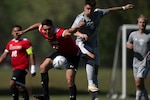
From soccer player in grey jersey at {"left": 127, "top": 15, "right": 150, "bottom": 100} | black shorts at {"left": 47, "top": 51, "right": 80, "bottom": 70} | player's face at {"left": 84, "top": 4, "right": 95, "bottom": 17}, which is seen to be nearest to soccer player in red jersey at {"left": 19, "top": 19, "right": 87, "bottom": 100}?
black shorts at {"left": 47, "top": 51, "right": 80, "bottom": 70}

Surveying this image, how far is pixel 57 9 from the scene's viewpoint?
219ft

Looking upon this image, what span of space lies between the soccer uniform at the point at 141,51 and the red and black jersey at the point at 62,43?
2.38 meters

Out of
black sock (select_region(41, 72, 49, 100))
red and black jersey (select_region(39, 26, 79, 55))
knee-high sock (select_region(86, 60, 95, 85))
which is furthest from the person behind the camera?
knee-high sock (select_region(86, 60, 95, 85))

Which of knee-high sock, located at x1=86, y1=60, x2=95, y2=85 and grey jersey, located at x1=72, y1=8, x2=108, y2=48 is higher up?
grey jersey, located at x1=72, y1=8, x2=108, y2=48

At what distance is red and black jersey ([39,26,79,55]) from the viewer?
16.6 m

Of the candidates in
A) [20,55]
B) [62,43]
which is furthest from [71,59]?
[20,55]

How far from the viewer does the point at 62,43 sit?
16719 mm

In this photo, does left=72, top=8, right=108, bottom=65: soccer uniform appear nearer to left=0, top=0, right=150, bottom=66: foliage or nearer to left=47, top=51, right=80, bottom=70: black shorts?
left=47, top=51, right=80, bottom=70: black shorts

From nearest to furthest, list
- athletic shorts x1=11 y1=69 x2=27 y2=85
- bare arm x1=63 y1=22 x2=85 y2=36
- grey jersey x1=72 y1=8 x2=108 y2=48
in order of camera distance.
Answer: bare arm x1=63 y1=22 x2=85 y2=36 < grey jersey x1=72 y1=8 x2=108 y2=48 < athletic shorts x1=11 y1=69 x2=27 y2=85

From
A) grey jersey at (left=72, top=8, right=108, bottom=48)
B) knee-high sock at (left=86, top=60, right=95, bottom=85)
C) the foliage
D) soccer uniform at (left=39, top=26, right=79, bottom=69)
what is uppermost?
the foliage

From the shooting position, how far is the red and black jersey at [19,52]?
65.4 ft

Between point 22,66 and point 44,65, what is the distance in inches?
134

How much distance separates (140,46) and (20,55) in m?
3.36

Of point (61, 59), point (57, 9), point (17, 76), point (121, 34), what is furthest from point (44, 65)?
point (57, 9)
